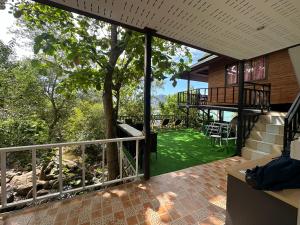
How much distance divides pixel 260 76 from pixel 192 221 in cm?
795

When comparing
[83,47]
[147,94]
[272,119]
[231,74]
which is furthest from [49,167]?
[231,74]

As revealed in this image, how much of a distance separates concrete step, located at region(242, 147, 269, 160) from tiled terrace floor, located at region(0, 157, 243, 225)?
6.18 feet

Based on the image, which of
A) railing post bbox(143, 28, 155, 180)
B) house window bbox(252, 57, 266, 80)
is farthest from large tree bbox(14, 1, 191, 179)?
house window bbox(252, 57, 266, 80)

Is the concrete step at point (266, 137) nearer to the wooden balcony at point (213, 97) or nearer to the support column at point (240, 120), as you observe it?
the support column at point (240, 120)

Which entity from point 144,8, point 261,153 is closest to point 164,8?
point 144,8

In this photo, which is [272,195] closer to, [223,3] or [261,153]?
[223,3]

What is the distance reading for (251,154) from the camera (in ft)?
16.0

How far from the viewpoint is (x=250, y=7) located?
7.98 ft

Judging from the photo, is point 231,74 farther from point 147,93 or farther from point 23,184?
point 23,184

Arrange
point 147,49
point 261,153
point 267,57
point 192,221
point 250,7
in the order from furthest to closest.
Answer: point 267,57 < point 261,153 < point 147,49 < point 250,7 < point 192,221

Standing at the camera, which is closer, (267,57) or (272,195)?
(272,195)

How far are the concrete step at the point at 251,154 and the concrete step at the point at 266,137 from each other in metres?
0.41

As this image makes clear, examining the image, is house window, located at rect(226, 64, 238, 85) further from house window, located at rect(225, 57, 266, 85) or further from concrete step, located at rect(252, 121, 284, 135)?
concrete step, located at rect(252, 121, 284, 135)

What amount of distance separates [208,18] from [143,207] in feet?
9.89
